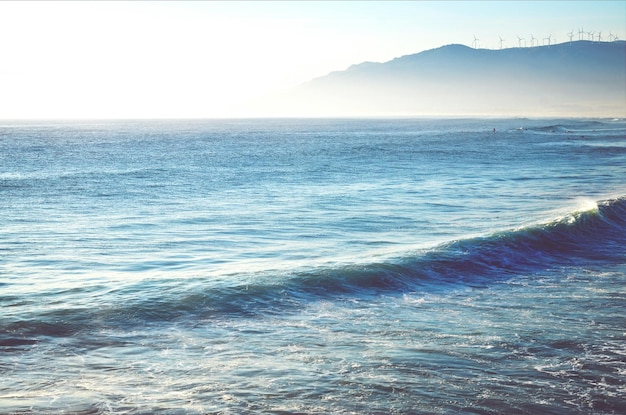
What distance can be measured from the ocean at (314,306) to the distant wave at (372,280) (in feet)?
0.27

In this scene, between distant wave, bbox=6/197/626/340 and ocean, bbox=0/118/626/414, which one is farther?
distant wave, bbox=6/197/626/340

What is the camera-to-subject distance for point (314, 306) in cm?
1895

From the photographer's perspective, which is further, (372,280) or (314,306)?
(372,280)

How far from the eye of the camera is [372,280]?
21656 millimetres

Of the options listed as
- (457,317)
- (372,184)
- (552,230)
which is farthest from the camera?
(372,184)

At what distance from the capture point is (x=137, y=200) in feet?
145

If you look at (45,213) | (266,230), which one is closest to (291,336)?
(266,230)

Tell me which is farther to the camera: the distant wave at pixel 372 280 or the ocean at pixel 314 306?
the distant wave at pixel 372 280

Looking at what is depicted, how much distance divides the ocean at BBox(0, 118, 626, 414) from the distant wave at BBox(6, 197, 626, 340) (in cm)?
8

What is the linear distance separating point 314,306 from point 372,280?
3.28 metres

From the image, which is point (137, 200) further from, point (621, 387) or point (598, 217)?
point (621, 387)

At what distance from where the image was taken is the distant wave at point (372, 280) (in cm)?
1758

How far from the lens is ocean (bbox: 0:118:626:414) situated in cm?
1251

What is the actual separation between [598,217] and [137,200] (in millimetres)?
27000
